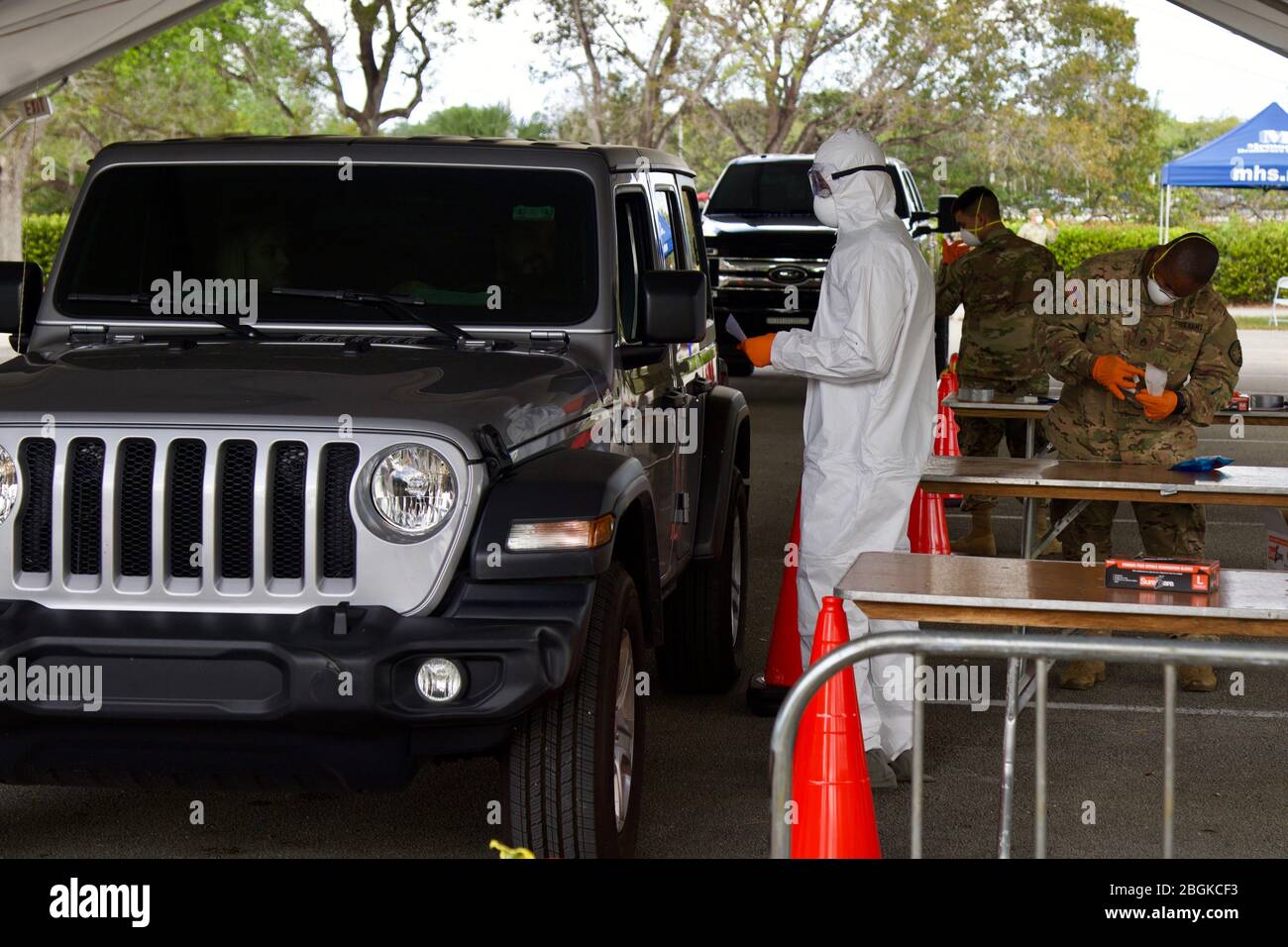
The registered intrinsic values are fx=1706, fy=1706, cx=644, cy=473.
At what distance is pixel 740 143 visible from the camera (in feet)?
126

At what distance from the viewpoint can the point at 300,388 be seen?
14.4ft

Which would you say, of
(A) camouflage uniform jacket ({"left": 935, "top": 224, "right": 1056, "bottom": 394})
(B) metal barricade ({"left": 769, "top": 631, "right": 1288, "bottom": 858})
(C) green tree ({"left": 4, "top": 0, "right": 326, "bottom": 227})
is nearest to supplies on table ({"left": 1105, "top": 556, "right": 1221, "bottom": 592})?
(B) metal barricade ({"left": 769, "top": 631, "right": 1288, "bottom": 858})

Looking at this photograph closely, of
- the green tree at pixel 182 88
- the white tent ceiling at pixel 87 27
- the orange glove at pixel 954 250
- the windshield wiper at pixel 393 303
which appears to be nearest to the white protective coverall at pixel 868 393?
the windshield wiper at pixel 393 303

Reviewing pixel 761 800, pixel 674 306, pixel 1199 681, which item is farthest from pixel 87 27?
pixel 761 800

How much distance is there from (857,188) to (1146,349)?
6.97 feet

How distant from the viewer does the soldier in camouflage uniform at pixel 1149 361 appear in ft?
23.9

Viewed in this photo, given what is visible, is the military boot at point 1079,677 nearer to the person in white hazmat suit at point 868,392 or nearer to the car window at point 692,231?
the person in white hazmat suit at point 868,392

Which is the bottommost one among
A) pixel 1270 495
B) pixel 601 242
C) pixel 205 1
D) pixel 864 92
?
pixel 1270 495

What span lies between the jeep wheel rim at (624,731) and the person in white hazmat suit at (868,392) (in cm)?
123

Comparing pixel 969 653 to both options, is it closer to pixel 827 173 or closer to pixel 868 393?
pixel 868 393

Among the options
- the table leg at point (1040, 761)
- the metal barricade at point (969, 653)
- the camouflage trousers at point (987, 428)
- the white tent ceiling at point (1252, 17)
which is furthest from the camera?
the white tent ceiling at point (1252, 17)
